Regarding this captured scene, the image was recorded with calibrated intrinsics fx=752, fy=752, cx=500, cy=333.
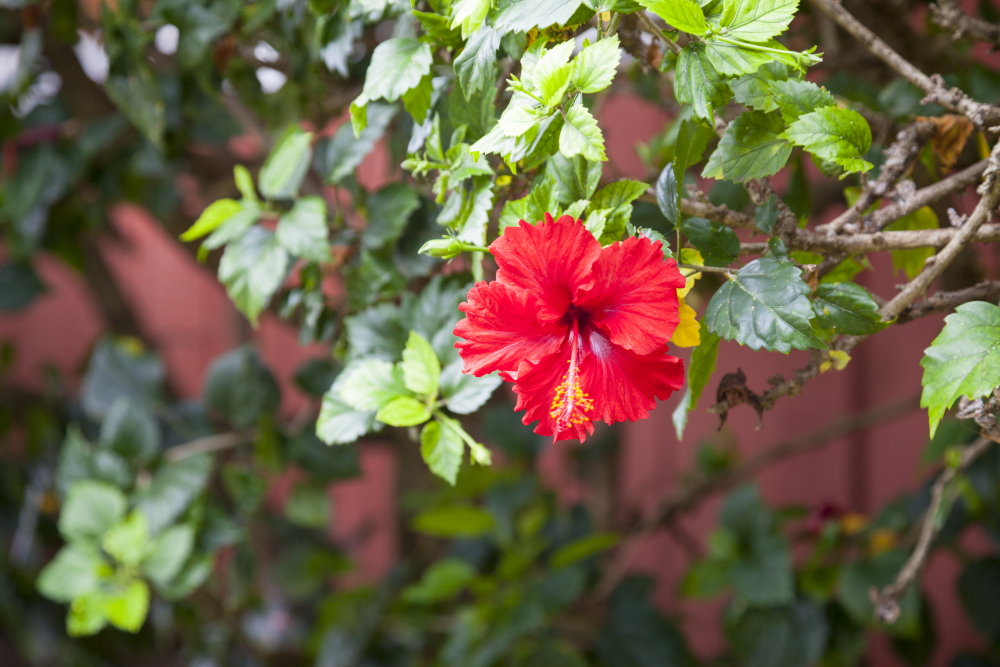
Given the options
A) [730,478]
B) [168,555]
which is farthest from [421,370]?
[730,478]

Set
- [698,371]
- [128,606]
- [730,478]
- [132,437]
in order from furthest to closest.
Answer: [730,478] < [132,437] < [128,606] < [698,371]

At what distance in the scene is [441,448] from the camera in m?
0.52

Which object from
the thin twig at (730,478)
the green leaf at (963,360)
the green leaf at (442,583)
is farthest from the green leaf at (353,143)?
the thin twig at (730,478)

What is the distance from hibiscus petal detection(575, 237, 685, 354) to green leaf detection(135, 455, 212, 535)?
69 centimetres

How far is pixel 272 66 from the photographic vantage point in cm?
85

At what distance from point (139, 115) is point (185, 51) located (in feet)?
0.31

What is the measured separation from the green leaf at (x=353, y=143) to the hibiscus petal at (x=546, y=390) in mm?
316

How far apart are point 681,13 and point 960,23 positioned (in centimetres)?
36

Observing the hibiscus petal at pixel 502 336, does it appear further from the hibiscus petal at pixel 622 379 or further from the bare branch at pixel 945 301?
the bare branch at pixel 945 301

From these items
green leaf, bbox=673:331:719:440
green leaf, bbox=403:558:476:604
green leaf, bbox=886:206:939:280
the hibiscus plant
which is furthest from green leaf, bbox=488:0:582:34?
green leaf, bbox=403:558:476:604

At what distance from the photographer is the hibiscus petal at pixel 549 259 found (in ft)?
1.22

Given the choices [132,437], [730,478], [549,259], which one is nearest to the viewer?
[549,259]

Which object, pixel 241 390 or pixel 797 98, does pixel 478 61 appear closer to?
pixel 797 98

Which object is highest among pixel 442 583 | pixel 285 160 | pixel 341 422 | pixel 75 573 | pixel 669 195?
pixel 669 195
